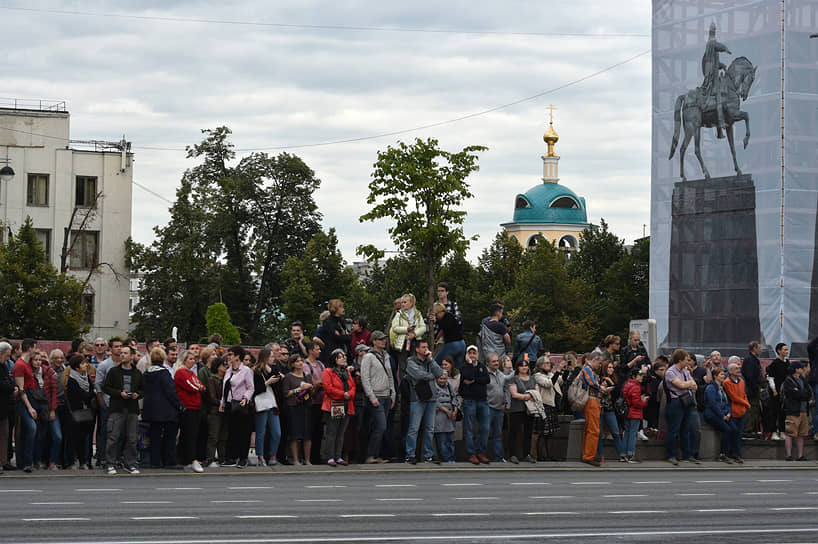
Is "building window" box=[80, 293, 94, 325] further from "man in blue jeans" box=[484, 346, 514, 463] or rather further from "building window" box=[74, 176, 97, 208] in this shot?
"man in blue jeans" box=[484, 346, 514, 463]

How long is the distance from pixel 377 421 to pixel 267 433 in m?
1.73

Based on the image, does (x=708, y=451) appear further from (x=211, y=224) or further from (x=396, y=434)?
(x=211, y=224)

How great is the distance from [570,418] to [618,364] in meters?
1.40

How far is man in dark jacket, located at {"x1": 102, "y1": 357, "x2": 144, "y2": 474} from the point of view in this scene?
62.3 feet

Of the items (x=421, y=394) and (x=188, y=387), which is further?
(x=421, y=394)

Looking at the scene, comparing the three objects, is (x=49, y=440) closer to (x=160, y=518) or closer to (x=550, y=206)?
(x=160, y=518)

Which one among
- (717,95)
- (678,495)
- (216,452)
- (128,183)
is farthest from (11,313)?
(678,495)

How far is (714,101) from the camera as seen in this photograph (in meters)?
42.4

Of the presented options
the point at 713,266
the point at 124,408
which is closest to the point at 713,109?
the point at 713,266

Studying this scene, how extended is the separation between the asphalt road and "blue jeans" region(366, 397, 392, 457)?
99 centimetres

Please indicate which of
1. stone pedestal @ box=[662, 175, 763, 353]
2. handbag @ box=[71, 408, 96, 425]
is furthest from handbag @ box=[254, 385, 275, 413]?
stone pedestal @ box=[662, 175, 763, 353]

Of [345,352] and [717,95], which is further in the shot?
[717,95]

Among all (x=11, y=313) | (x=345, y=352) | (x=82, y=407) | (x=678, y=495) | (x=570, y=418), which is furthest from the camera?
(x=11, y=313)

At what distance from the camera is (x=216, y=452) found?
2150cm
